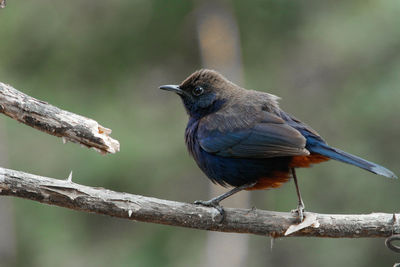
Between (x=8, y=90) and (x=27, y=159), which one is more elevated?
(x=27, y=159)

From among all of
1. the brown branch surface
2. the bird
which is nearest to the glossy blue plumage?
the bird

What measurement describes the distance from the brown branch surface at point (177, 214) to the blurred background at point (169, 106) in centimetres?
407

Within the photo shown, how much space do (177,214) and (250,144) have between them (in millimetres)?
1168

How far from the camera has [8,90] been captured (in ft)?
13.2

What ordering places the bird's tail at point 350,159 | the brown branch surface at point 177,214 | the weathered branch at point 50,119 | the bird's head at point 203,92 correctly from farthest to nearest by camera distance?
the bird's head at point 203,92 < the bird's tail at point 350,159 < the weathered branch at point 50,119 < the brown branch surface at point 177,214

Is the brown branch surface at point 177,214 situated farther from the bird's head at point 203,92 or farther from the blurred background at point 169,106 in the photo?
the blurred background at point 169,106

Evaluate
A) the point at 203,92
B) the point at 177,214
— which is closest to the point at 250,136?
the point at 203,92

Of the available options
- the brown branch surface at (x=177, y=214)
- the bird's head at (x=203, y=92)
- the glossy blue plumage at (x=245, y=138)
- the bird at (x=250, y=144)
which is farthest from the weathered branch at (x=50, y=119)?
the bird's head at (x=203, y=92)

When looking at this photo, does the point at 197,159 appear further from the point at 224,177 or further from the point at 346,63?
the point at 346,63

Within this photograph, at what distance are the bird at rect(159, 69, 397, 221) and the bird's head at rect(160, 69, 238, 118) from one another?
0.03ft

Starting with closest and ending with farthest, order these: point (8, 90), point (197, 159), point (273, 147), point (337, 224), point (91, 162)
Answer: point (8, 90) < point (337, 224) < point (273, 147) < point (197, 159) < point (91, 162)

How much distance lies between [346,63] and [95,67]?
14.1 feet

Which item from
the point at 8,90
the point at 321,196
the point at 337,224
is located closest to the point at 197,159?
the point at 337,224

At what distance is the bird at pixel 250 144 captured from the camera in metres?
4.82
